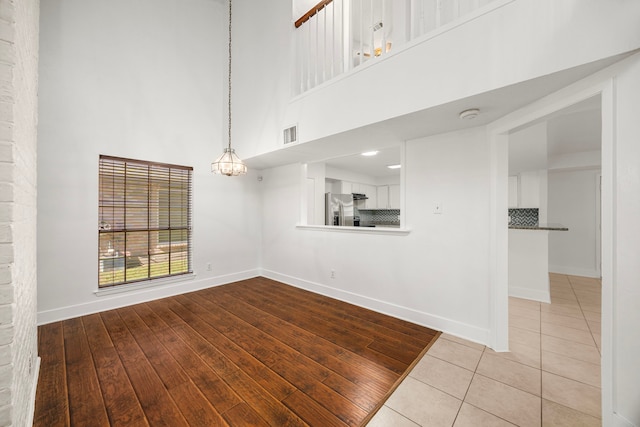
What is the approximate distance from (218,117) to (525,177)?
577cm

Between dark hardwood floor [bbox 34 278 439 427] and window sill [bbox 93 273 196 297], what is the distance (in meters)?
0.26

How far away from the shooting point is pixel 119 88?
3428 mm

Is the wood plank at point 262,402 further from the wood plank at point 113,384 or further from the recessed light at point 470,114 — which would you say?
the recessed light at point 470,114

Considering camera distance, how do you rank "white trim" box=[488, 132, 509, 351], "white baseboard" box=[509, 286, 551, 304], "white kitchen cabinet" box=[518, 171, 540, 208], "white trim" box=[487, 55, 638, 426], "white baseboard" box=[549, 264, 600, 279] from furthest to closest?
1. "white baseboard" box=[549, 264, 600, 279]
2. "white kitchen cabinet" box=[518, 171, 540, 208]
3. "white baseboard" box=[509, 286, 551, 304]
4. "white trim" box=[488, 132, 509, 351]
5. "white trim" box=[487, 55, 638, 426]

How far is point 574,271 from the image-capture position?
5059 mm

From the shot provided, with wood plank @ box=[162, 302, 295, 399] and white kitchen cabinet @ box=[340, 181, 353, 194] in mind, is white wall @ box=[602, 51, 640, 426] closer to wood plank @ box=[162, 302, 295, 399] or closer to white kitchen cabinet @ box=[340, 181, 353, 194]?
wood plank @ box=[162, 302, 295, 399]

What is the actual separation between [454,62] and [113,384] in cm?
370

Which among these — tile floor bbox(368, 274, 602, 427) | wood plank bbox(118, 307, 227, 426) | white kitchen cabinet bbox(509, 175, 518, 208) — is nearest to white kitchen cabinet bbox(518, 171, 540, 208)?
white kitchen cabinet bbox(509, 175, 518, 208)

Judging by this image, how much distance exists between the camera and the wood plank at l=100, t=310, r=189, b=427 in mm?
1579

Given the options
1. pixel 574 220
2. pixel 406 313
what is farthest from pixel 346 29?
pixel 574 220

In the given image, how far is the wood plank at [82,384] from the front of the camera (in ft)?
5.20

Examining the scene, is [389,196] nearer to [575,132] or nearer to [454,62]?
[575,132]

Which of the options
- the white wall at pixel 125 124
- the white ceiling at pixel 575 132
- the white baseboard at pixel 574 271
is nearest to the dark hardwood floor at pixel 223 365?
the white wall at pixel 125 124

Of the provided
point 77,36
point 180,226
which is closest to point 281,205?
point 180,226
